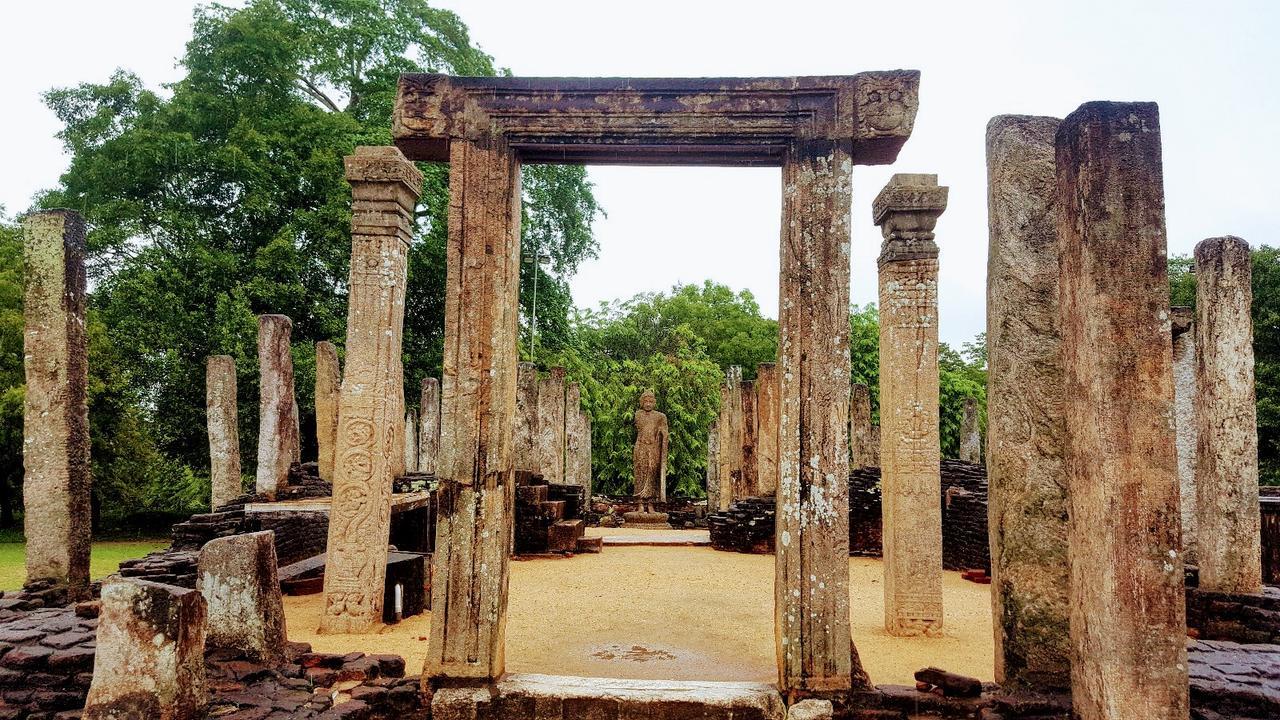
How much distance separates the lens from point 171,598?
4141mm

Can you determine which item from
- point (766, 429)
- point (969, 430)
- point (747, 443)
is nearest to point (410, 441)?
point (747, 443)

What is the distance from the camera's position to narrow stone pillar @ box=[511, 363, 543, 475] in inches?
637

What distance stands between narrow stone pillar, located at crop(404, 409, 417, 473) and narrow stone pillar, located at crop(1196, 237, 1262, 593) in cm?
1536

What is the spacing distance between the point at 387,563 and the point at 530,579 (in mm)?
3216

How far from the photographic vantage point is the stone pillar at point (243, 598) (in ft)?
17.2

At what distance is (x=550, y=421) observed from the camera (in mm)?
17797

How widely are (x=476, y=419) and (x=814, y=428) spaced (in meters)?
2.04

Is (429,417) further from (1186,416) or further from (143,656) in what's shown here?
(1186,416)

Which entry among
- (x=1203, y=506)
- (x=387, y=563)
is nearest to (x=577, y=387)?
(x=387, y=563)

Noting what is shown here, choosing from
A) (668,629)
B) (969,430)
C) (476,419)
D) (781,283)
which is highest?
(781,283)

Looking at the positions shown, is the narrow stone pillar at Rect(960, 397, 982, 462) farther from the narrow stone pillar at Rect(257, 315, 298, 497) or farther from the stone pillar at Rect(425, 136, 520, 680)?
the stone pillar at Rect(425, 136, 520, 680)

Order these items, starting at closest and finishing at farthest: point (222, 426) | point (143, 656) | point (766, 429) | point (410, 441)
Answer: point (143, 656)
point (222, 426)
point (766, 429)
point (410, 441)

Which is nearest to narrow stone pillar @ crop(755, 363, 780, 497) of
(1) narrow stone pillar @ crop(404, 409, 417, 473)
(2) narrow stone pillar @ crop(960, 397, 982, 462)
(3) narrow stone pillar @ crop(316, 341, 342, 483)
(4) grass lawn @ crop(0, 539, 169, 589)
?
(2) narrow stone pillar @ crop(960, 397, 982, 462)

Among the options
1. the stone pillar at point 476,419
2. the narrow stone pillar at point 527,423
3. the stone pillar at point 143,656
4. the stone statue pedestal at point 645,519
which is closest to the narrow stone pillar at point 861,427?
the stone statue pedestal at point 645,519
